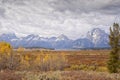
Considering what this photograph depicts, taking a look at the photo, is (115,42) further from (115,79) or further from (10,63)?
(115,79)

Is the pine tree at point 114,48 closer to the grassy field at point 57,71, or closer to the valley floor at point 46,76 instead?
the grassy field at point 57,71

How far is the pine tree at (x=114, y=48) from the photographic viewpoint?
37425 millimetres

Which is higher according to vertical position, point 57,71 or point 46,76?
point 46,76

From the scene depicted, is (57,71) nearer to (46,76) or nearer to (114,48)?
(46,76)

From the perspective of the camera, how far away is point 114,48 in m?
37.9

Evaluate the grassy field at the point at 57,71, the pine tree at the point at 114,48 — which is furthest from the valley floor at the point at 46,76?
the pine tree at the point at 114,48

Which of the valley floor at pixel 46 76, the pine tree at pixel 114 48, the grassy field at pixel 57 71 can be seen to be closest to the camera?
the valley floor at pixel 46 76

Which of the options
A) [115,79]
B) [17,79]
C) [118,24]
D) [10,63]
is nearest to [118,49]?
[118,24]

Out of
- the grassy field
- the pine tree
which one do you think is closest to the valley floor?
the grassy field

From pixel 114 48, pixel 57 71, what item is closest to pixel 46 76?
pixel 57 71

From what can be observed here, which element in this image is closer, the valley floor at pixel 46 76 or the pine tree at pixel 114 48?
the valley floor at pixel 46 76

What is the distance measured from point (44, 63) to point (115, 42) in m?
30.5

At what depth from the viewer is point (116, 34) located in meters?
37.7

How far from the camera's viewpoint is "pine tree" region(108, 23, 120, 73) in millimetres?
37425
